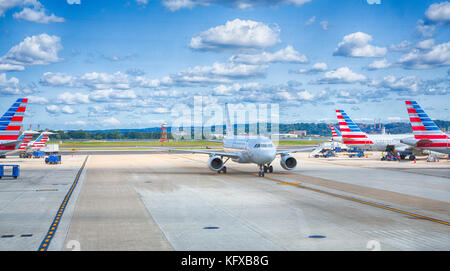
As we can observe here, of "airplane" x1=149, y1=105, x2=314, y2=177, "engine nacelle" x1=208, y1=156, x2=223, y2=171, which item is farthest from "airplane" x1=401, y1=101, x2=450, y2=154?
"engine nacelle" x1=208, y1=156, x2=223, y2=171

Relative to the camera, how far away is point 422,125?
48656 mm

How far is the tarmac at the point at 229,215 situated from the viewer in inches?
606

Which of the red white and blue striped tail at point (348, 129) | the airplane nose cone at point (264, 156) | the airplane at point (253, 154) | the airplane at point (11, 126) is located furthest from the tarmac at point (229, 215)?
the red white and blue striped tail at point (348, 129)

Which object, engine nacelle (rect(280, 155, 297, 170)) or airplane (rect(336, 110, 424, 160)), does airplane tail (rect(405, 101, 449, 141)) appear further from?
airplane (rect(336, 110, 424, 160))

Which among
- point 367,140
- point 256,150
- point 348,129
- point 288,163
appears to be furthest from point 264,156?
point 367,140

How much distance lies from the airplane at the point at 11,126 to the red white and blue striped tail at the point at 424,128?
4088 centimetres

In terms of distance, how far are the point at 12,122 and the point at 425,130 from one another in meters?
43.2

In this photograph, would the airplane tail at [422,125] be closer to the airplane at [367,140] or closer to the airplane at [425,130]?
the airplane at [425,130]

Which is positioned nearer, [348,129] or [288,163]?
[288,163]

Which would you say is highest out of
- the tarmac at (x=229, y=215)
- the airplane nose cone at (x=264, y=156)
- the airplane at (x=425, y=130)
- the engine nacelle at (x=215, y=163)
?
the airplane at (x=425, y=130)

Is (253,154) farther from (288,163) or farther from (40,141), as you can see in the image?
(40,141)
